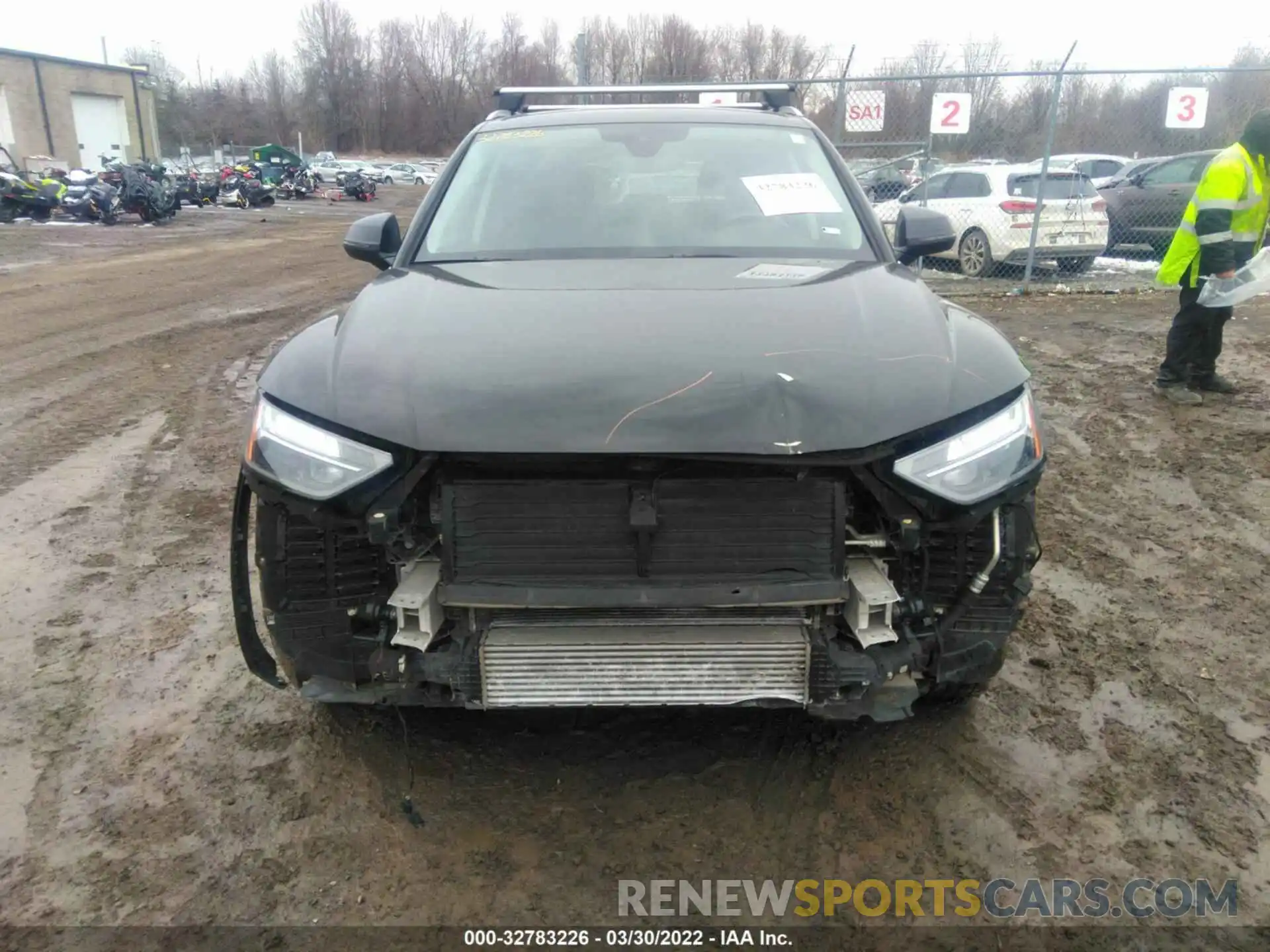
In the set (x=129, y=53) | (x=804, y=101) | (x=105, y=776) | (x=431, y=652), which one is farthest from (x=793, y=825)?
(x=129, y=53)

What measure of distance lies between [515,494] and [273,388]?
688 millimetres

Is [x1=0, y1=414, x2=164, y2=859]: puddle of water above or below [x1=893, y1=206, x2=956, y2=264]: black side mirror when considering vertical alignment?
Answer: below

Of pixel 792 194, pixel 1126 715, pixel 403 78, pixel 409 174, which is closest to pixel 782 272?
pixel 792 194

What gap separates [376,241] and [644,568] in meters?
2.10

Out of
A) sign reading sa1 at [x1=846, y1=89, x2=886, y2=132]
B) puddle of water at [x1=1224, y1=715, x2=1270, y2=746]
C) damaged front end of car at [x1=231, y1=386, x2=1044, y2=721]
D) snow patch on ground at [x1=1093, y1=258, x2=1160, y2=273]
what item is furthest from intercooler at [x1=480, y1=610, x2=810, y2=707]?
snow patch on ground at [x1=1093, y1=258, x2=1160, y2=273]

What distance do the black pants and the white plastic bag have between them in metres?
0.07

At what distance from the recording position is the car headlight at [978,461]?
2.13 metres

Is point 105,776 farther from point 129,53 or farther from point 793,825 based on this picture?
point 129,53

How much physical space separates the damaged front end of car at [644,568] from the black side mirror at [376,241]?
1.46 metres

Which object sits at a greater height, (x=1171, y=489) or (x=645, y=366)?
(x=645, y=366)

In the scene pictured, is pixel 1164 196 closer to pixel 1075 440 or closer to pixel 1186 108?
pixel 1186 108

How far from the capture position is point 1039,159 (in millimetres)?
15719

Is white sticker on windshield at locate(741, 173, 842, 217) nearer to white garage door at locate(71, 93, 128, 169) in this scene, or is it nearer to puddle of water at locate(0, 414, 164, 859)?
puddle of water at locate(0, 414, 164, 859)

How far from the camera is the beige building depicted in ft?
153
